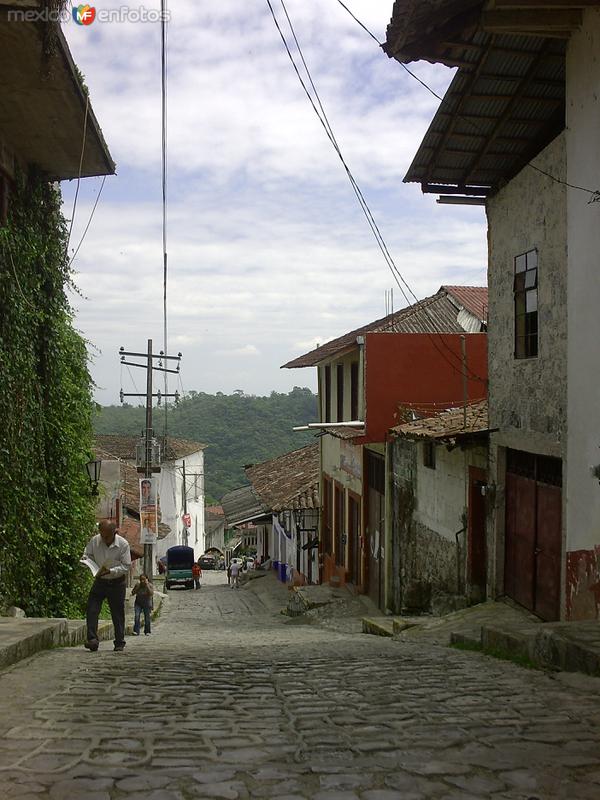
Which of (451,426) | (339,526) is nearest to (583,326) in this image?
(451,426)

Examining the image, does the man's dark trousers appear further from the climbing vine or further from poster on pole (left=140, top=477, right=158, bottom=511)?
poster on pole (left=140, top=477, right=158, bottom=511)

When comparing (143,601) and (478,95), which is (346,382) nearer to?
(143,601)

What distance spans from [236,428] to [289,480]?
5224cm

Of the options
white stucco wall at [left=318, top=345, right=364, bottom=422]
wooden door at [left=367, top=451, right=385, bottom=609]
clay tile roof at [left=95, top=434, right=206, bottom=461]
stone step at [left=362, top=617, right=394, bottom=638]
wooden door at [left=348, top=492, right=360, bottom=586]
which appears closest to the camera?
stone step at [left=362, top=617, right=394, bottom=638]

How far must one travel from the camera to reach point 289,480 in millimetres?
27281

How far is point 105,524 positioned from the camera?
7.68 m

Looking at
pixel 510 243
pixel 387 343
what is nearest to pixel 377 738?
A: pixel 510 243

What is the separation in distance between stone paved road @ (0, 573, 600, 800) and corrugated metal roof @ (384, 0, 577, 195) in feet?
19.1

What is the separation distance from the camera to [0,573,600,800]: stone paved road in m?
3.43

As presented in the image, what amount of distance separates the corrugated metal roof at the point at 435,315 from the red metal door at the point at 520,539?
24.1ft

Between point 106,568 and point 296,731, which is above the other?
point 106,568

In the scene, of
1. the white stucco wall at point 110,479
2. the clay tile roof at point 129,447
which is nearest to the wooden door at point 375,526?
the white stucco wall at point 110,479

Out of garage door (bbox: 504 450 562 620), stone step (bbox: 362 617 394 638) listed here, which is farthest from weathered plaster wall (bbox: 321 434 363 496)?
garage door (bbox: 504 450 562 620)

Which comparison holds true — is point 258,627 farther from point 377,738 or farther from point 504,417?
point 377,738
